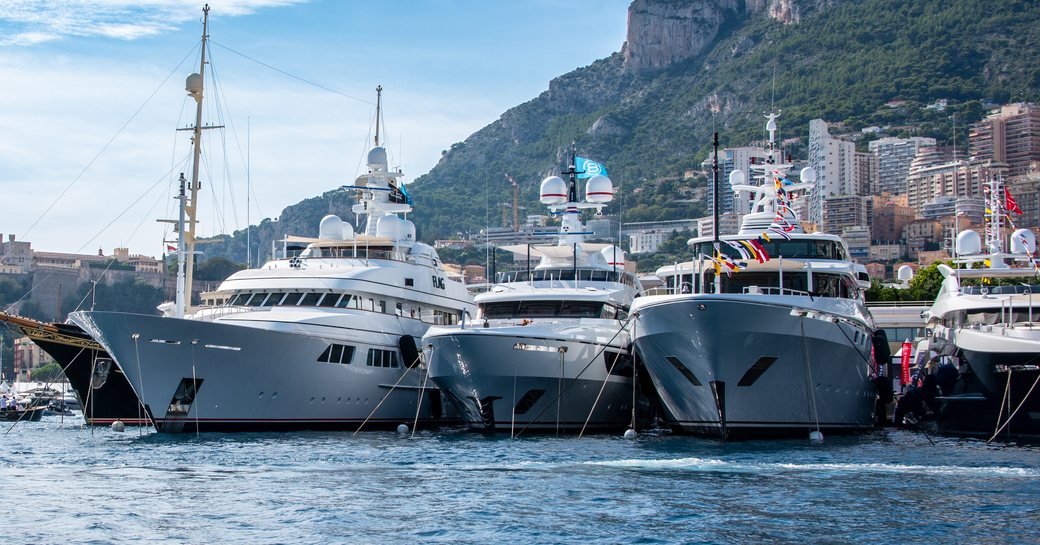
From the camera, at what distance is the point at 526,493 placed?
68.0ft

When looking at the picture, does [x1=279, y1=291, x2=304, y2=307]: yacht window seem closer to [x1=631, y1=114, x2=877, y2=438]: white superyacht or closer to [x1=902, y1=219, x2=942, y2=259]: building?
[x1=631, y1=114, x2=877, y2=438]: white superyacht

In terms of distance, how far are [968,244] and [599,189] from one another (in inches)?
529

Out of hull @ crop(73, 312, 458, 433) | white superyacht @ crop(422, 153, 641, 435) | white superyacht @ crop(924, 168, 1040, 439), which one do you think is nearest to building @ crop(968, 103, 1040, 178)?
white superyacht @ crop(924, 168, 1040, 439)

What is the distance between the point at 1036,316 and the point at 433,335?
55.4 ft

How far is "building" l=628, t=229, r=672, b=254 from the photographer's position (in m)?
177

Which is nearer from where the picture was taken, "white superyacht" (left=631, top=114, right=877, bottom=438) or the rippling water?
the rippling water

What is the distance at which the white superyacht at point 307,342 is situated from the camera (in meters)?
33.1

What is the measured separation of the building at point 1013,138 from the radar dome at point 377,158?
132 meters

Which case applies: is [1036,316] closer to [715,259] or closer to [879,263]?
[715,259]

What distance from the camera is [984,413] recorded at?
31.7m

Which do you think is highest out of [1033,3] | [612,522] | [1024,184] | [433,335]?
[1033,3]

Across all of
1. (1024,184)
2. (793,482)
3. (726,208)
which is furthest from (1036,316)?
(726,208)

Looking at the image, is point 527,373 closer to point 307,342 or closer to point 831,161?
point 307,342

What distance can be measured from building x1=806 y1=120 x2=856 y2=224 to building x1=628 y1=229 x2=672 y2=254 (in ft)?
76.4
